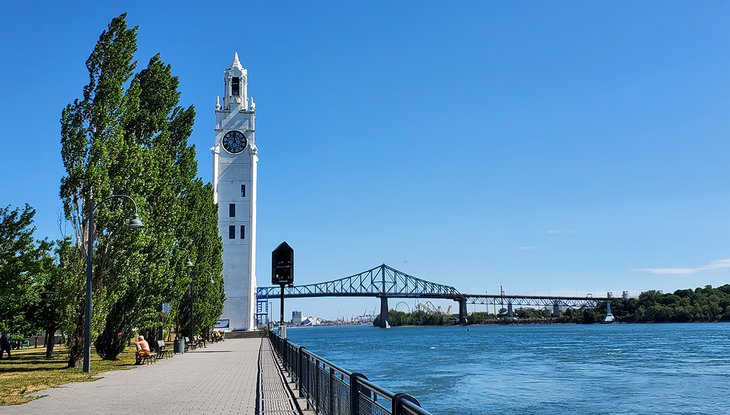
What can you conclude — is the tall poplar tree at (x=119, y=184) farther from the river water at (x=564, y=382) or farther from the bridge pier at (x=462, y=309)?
the bridge pier at (x=462, y=309)

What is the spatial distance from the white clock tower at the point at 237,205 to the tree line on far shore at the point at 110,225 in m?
50.6

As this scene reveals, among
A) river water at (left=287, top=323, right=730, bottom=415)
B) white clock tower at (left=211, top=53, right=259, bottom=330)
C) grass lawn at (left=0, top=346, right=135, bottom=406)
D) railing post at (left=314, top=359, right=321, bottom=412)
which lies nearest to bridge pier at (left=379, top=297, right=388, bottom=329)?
white clock tower at (left=211, top=53, right=259, bottom=330)

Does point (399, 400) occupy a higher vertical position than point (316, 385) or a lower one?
higher

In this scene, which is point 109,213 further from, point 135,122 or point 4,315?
point 4,315

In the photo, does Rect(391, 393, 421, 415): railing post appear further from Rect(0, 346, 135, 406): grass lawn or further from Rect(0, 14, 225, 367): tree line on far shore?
Rect(0, 14, 225, 367): tree line on far shore

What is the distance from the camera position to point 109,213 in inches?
1040

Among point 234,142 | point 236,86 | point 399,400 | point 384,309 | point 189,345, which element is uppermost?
point 236,86

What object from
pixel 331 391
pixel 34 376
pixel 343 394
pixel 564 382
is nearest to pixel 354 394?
pixel 343 394

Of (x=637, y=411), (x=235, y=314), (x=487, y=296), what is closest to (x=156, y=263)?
(x=637, y=411)

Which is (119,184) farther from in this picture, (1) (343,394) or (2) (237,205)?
(2) (237,205)

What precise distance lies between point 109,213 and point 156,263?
17.3ft

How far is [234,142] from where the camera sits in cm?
9419

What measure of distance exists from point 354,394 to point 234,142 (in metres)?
88.2

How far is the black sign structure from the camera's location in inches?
984
